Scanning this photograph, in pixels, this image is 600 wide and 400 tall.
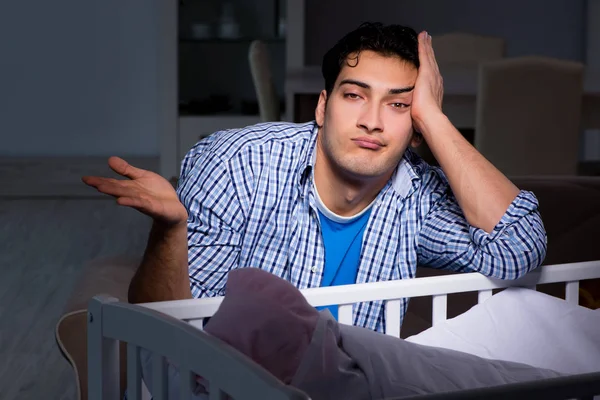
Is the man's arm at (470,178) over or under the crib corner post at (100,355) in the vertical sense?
over

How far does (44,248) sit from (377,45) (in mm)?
2409

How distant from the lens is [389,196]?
139 cm

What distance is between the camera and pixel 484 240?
Answer: 4.16 feet

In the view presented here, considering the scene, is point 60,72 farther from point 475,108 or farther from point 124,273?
point 124,273

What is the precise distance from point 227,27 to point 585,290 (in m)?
3.18

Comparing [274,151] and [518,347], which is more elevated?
[274,151]

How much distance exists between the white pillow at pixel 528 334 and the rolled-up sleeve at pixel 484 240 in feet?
0.31

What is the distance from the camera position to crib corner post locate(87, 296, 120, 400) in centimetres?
80

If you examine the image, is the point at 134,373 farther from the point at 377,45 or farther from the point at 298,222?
the point at 377,45

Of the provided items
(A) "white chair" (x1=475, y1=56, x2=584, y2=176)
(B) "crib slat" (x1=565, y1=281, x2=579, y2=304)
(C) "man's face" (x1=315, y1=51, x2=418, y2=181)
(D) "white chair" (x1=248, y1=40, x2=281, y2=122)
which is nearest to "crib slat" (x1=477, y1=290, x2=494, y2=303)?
(B) "crib slat" (x1=565, y1=281, x2=579, y2=304)

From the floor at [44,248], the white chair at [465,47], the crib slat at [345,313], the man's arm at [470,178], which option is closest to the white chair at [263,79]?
the floor at [44,248]

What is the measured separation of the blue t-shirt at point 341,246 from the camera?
1.40 metres

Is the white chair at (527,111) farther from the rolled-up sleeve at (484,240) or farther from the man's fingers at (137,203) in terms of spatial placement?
the man's fingers at (137,203)

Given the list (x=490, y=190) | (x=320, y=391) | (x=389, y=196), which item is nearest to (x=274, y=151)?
(x=389, y=196)
